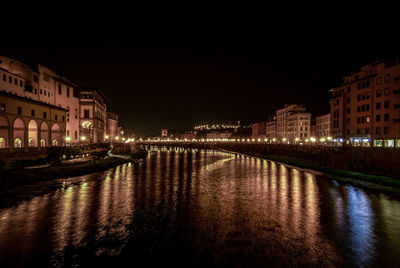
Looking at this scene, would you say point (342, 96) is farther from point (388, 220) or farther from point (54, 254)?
point (54, 254)

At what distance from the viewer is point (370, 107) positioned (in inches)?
2263

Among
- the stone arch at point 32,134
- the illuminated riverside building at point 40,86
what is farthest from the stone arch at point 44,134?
the illuminated riverside building at point 40,86

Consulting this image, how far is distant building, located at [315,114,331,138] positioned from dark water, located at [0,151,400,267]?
291 ft

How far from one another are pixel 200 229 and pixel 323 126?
345 feet

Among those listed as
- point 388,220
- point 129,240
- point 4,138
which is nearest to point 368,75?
point 388,220

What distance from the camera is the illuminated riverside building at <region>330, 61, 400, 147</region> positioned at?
2041 inches

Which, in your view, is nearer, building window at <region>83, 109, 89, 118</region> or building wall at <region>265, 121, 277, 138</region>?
building window at <region>83, 109, 89, 118</region>

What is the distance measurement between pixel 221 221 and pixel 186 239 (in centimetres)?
270

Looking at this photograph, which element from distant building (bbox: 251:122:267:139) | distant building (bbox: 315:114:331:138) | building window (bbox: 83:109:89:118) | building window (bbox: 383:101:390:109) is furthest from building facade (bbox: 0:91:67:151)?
distant building (bbox: 251:122:267:139)

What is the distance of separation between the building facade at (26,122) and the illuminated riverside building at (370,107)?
66095 mm

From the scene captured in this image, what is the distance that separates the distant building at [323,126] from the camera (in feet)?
322

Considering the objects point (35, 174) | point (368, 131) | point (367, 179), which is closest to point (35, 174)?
point (35, 174)

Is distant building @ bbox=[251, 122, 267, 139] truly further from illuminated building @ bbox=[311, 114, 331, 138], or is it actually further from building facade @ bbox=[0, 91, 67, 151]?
building facade @ bbox=[0, 91, 67, 151]

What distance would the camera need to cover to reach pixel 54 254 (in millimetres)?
8148
